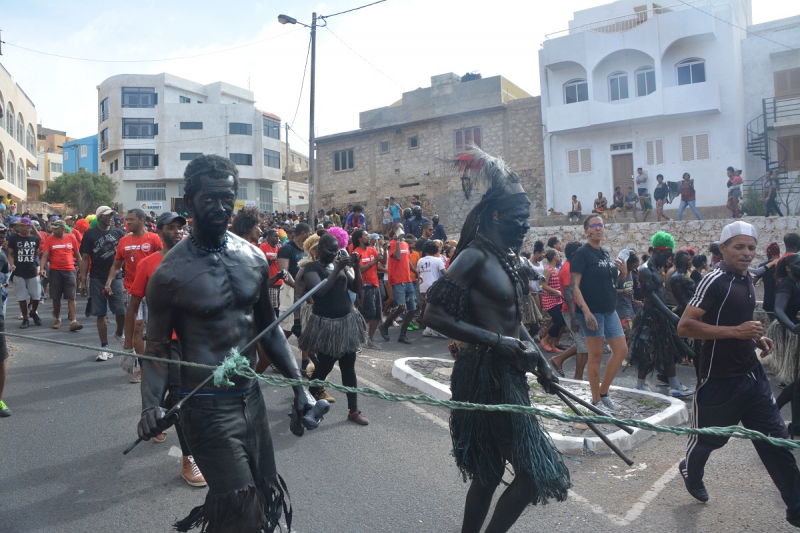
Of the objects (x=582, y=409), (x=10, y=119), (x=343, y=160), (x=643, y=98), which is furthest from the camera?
(x=10, y=119)

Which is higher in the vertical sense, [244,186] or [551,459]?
[244,186]

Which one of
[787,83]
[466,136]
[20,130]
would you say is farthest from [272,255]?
[20,130]

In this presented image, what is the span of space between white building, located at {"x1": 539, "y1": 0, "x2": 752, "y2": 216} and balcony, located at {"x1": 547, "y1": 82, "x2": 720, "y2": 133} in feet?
0.14

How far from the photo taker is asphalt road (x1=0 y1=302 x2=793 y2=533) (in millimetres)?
3846

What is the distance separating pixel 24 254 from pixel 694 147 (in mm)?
24829

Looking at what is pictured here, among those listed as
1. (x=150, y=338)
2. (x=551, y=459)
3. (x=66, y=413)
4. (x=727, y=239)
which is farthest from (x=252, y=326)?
(x=66, y=413)

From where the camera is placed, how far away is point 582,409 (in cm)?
618

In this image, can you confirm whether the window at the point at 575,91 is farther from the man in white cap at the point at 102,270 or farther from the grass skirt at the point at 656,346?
the man in white cap at the point at 102,270

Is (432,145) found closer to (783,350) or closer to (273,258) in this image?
(273,258)

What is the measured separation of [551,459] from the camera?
9.50 ft

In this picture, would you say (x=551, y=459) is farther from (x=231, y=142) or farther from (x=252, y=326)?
(x=231, y=142)

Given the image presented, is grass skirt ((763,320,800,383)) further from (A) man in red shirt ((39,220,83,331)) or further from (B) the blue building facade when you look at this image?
(B) the blue building facade

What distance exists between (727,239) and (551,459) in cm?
201

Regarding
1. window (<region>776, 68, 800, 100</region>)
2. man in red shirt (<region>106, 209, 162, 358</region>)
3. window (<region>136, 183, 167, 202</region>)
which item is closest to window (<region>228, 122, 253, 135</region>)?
window (<region>136, 183, 167, 202</region>)
